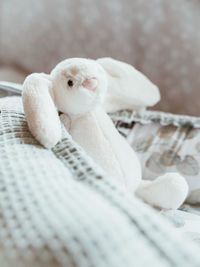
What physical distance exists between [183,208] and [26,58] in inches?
32.9

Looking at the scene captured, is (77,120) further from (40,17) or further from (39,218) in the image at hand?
(40,17)

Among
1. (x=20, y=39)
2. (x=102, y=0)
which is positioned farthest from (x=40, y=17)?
(x=102, y=0)

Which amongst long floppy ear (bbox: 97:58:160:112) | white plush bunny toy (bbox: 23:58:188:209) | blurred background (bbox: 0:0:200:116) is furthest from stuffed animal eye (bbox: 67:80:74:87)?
blurred background (bbox: 0:0:200:116)

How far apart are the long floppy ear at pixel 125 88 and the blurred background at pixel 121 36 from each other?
0.35m

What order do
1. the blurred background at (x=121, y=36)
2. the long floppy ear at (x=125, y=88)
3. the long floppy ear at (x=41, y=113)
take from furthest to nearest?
1. the blurred background at (x=121, y=36)
2. the long floppy ear at (x=125, y=88)
3. the long floppy ear at (x=41, y=113)

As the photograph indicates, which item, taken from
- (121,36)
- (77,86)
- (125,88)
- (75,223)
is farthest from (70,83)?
(121,36)

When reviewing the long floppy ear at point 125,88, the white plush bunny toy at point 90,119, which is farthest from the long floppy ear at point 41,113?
the long floppy ear at point 125,88

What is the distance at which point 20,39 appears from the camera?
4.55ft

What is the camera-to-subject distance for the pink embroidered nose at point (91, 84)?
660mm

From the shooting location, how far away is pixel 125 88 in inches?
32.2

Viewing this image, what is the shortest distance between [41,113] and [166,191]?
0.88 ft

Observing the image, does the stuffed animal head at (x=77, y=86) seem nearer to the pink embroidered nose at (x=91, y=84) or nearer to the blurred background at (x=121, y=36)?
the pink embroidered nose at (x=91, y=84)

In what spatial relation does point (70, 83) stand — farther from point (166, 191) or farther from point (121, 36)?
point (121, 36)

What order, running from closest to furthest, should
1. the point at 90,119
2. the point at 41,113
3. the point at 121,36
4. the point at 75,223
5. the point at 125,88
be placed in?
the point at 75,223
the point at 41,113
the point at 90,119
the point at 125,88
the point at 121,36
